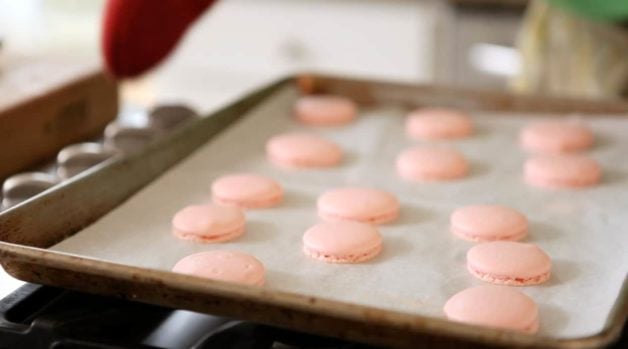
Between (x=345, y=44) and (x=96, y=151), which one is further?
(x=345, y=44)

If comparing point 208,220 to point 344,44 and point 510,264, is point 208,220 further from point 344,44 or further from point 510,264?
point 344,44

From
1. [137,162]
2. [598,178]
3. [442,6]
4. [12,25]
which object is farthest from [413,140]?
[12,25]

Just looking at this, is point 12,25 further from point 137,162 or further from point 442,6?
point 137,162

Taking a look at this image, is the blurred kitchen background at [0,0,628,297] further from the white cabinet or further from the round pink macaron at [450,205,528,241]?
the round pink macaron at [450,205,528,241]

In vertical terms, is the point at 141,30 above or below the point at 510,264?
above

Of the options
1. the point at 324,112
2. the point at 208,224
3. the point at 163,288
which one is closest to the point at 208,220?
the point at 208,224


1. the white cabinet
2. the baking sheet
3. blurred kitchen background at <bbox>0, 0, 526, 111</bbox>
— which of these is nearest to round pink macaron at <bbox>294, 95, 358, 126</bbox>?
the baking sheet

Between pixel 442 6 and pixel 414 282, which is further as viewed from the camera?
pixel 442 6
